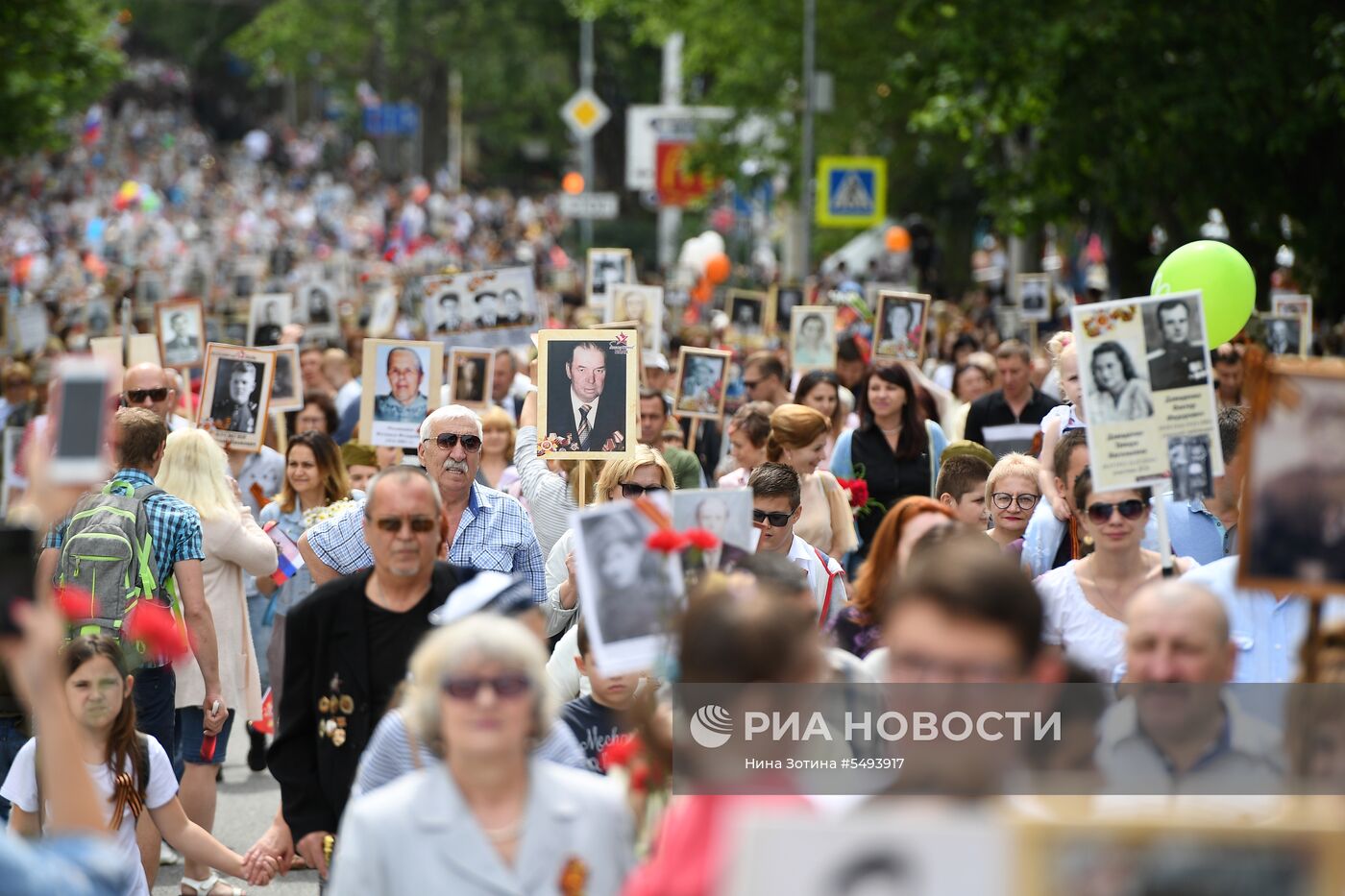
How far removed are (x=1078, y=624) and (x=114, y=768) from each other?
2.88 m

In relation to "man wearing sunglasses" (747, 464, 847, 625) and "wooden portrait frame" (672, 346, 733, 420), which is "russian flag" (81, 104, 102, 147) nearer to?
"wooden portrait frame" (672, 346, 733, 420)

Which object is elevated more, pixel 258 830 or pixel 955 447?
pixel 955 447

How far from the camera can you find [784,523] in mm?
7367

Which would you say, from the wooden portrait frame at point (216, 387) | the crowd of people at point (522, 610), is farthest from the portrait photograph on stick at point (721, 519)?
the wooden portrait frame at point (216, 387)

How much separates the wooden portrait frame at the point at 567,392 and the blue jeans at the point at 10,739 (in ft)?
8.00

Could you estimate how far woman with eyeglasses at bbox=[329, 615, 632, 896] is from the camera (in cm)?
409

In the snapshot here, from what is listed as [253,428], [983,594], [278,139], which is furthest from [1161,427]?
[278,139]

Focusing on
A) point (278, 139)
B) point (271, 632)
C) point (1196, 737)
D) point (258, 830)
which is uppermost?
point (278, 139)

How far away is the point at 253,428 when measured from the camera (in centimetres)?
1060

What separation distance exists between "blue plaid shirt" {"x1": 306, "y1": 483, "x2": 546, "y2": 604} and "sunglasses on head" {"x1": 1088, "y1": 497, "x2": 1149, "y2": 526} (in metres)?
2.09

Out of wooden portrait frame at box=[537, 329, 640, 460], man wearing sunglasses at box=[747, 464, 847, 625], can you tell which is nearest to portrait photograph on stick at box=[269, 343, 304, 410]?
wooden portrait frame at box=[537, 329, 640, 460]

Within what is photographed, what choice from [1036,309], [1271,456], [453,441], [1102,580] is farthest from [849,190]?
[1271,456]

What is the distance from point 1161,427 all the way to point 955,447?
1987mm

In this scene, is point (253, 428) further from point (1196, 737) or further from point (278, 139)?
point (278, 139)
